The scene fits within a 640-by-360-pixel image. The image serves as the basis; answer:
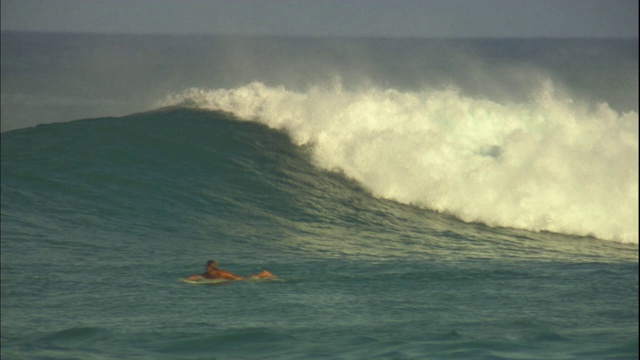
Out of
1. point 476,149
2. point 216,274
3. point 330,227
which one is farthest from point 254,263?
point 476,149

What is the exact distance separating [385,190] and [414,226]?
190 centimetres

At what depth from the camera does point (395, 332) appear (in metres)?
8.12

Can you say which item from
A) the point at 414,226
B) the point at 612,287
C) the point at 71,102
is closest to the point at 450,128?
the point at 414,226

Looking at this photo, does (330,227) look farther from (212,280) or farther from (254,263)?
(212,280)

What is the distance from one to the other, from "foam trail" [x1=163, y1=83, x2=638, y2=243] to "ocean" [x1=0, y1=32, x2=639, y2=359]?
1.5 inches

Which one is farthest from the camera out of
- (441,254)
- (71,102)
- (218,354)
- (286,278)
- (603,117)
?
(71,102)

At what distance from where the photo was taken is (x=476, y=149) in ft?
53.3

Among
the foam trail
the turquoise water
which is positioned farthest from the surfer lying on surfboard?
the foam trail

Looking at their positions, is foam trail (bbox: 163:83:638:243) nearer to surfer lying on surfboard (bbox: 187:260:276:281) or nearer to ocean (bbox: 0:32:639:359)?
ocean (bbox: 0:32:639:359)

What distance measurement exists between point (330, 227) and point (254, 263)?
2.56 meters

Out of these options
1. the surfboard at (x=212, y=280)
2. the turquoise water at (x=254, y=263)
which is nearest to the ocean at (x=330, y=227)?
the turquoise water at (x=254, y=263)

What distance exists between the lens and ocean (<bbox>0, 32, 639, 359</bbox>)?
8141 mm

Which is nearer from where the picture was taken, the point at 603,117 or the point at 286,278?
the point at 286,278

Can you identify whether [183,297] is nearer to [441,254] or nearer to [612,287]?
[441,254]
